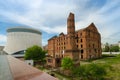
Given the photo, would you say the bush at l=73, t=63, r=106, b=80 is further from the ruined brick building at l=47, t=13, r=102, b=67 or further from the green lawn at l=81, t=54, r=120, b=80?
the ruined brick building at l=47, t=13, r=102, b=67

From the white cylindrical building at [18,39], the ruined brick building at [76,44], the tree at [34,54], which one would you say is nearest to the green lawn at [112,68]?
the ruined brick building at [76,44]

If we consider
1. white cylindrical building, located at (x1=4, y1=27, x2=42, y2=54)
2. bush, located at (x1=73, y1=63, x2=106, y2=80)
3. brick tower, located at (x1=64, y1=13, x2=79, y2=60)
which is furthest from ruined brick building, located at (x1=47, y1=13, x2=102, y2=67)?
white cylindrical building, located at (x1=4, y1=27, x2=42, y2=54)

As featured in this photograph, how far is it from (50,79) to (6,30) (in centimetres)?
8247

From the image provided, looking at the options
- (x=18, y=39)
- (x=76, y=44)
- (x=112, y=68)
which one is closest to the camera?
(x=112, y=68)

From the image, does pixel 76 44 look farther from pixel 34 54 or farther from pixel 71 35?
pixel 34 54

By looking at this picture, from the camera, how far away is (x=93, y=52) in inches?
1880

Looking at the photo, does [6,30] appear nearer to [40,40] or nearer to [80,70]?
[40,40]

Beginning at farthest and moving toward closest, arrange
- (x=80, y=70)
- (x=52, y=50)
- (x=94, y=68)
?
(x=52, y=50) → (x=80, y=70) → (x=94, y=68)

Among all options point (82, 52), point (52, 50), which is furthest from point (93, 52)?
point (52, 50)

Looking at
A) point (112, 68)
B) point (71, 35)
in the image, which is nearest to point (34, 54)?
point (71, 35)

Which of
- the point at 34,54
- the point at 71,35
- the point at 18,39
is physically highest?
the point at 18,39

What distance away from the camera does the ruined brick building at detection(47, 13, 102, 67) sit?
37.6 metres

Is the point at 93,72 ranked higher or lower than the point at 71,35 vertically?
lower

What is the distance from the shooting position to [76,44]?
46.2 metres
